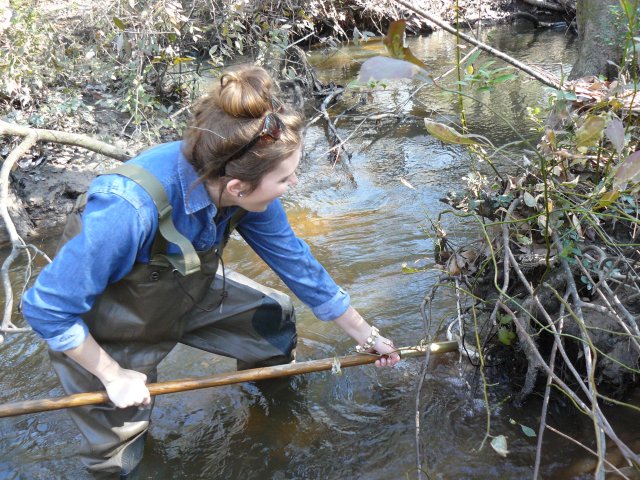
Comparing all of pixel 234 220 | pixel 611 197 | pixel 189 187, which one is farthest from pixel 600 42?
pixel 189 187

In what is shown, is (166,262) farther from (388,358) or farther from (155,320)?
(388,358)

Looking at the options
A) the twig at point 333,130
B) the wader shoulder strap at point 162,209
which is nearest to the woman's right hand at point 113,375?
the wader shoulder strap at point 162,209

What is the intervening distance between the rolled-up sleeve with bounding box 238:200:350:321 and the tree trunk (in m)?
3.10

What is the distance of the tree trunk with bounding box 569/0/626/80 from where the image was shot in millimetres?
4191

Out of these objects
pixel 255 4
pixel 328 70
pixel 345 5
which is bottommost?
pixel 328 70

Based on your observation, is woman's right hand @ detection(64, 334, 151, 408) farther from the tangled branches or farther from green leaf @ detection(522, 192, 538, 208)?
green leaf @ detection(522, 192, 538, 208)

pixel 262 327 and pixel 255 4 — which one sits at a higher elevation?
pixel 255 4

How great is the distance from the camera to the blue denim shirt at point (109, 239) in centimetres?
167

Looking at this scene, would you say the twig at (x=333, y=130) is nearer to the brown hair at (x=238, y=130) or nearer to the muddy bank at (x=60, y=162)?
the muddy bank at (x=60, y=162)

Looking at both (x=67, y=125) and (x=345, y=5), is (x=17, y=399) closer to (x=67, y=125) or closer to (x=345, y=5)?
(x=67, y=125)

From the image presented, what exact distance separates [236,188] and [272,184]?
112 millimetres

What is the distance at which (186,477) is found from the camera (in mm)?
2365

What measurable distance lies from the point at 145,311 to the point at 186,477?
2.56ft

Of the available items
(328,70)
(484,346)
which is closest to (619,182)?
(484,346)
